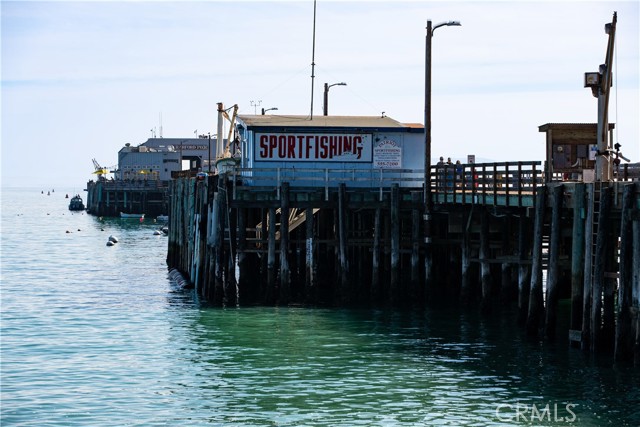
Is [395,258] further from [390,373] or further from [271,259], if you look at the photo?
[390,373]

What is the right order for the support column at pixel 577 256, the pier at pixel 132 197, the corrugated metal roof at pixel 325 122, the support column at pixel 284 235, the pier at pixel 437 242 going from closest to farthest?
the pier at pixel 437 242 → the support column at pixel 577 256 → the support column at pixel 284 235 → the corrugated metal roof at pixel 325 122 → the pier at pixel 132 197

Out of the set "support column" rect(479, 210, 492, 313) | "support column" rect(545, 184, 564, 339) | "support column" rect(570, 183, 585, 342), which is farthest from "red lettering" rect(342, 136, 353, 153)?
"support column" rect(570, 183, 585, 342)

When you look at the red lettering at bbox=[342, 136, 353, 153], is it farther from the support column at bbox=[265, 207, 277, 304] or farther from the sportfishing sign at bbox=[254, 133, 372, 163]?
the support column at bbox=[265, 207, 277, 304]

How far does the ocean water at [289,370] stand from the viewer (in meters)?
22.2

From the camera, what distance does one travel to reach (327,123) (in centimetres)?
4050

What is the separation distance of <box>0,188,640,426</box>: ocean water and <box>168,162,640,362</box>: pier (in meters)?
1.18

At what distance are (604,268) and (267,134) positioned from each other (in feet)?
55.5

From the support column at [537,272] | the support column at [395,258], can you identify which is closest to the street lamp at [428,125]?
the support column at [395,258]

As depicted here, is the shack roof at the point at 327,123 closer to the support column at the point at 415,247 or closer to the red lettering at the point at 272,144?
the red lettering at the point at 272,144

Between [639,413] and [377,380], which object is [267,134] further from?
[639,413]

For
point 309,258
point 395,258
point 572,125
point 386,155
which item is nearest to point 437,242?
point 395,258

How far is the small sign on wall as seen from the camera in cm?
3988

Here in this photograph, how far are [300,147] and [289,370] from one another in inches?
572

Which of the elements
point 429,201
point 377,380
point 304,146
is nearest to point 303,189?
point 304,146
